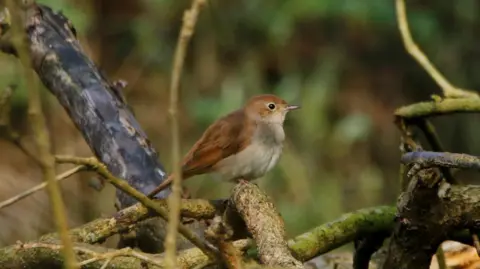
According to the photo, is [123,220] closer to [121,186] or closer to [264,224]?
[264,224]

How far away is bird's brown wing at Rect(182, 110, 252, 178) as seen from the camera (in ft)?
9.73

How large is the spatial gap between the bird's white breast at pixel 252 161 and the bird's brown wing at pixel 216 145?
1.0 inches

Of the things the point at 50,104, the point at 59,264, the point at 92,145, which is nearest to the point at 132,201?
the point at 92,145

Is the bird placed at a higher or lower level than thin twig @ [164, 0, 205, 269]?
higher

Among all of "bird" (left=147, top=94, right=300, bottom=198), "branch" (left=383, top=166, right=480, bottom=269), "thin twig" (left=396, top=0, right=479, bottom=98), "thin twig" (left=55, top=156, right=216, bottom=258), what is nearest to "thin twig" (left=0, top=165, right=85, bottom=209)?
"thin twig" (left=55, top=156, right=216, bottom=258)

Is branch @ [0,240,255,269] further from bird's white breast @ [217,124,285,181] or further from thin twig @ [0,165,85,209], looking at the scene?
bird's white breast @ [217,124,285,181]

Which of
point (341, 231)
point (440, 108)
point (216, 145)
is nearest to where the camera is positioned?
point (341, 231)

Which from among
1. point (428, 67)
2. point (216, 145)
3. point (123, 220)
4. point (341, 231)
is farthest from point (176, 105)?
point (216, 145)

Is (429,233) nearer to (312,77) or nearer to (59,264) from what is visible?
(59,264)

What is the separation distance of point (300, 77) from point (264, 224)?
17.6ft

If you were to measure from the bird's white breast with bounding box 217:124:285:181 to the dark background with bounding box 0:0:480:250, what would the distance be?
267 centimetres

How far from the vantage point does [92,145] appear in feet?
8.40

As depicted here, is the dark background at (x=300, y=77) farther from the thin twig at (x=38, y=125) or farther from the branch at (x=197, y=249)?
the thin twig at (x=38, y=125)

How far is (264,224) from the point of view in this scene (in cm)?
164
